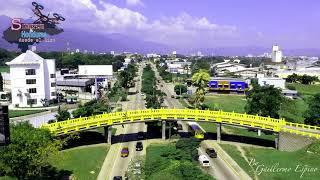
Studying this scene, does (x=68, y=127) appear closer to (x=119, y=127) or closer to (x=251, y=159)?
(x=119, y=127)

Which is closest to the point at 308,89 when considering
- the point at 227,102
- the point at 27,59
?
the point at 227,102

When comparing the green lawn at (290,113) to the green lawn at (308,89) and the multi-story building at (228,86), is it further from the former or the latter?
the green lawn at (308,89)

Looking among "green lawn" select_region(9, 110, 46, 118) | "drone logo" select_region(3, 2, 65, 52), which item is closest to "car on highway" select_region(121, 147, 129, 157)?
"green lawn" select_region(9, 110, 46, 118)

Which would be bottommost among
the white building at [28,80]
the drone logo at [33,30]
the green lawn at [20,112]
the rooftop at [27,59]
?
the green lawn at [20,112]

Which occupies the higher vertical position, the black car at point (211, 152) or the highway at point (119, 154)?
the black car at point (211, 152)

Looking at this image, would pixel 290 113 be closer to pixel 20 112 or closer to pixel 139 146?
pixel 139 146

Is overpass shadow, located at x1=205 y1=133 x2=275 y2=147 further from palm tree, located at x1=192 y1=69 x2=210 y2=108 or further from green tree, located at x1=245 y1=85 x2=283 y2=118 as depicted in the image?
palm tree, located at x1=192 y1=69 x2=210 y2=108

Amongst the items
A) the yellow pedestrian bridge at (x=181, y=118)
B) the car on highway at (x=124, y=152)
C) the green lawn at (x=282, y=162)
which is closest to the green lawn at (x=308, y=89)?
the yellow pedestrian bridge at (x=181, y=118)
